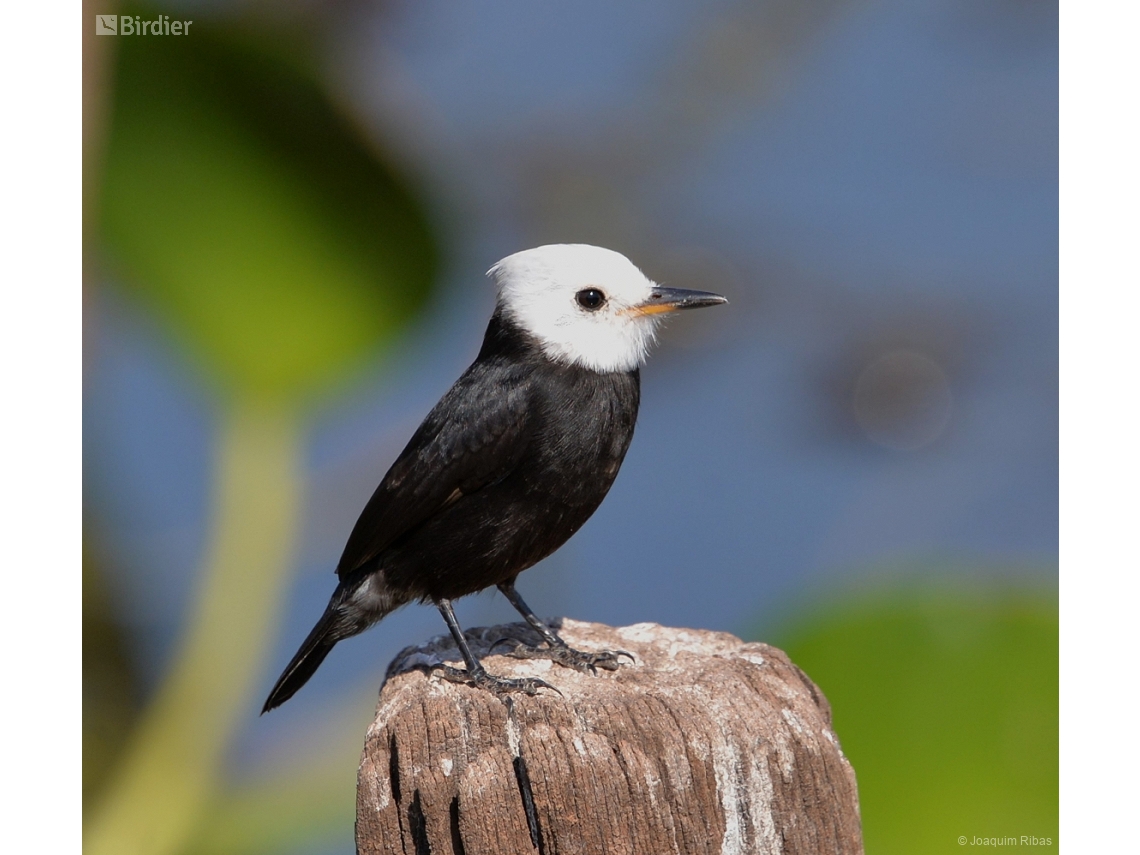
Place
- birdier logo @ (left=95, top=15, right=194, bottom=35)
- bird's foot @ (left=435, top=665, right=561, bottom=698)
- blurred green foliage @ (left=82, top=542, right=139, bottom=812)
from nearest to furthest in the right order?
bird's foot @ (left=435, top=665, right=561, bottom=698) → birdier logo @ (left=95, top=15, right=194, bottom=35) → blurred green foliage @ (left=82, top=542, right=139, bottom=812)

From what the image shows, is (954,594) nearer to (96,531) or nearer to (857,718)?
(857,718)

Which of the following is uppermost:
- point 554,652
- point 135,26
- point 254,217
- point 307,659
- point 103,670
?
point 135,26

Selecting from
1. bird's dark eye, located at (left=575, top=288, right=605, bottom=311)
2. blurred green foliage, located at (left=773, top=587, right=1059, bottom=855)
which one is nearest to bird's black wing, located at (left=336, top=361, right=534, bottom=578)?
bird's dark eye, located at (left=575, top=288, right=605, bottom=311)

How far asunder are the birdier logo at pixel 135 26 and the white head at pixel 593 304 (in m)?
1.70

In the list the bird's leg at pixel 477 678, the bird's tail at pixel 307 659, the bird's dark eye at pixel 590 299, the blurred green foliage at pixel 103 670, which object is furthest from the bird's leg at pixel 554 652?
the blurred green foliage at pixel 103 670

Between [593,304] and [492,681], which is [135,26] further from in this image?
[492,681]

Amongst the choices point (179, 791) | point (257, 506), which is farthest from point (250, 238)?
point (179, 791)

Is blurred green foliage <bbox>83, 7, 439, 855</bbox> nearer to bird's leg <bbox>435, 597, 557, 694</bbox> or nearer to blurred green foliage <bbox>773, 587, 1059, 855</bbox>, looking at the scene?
bird's leg <bbox>435, 597, 557, 694</bbox>

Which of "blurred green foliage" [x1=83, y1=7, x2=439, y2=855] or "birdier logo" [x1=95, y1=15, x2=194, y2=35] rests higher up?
"birdier logo" [x1=95, y1=15, x2=194, y2=35]

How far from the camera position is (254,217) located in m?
4.79

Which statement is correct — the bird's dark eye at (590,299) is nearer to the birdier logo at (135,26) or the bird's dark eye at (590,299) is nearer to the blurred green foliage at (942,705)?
the blurred green foliage at (942,705)

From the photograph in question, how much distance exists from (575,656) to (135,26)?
2.86 m

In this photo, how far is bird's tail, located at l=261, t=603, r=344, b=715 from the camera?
13.5 ft

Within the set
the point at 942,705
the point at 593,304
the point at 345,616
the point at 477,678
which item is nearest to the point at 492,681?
the point at 477,678
